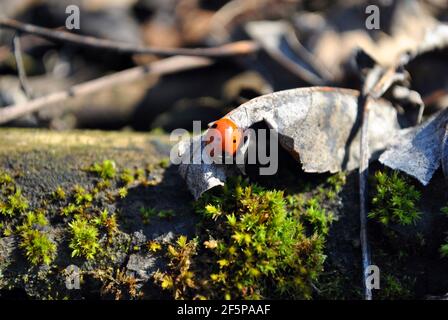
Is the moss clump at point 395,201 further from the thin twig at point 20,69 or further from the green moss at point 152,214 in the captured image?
the thin twig at point 20,69

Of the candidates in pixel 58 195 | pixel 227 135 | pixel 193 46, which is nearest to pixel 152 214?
pixel 58 195

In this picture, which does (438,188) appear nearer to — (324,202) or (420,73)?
(324,202)

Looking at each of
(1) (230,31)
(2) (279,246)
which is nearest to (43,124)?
(1) (230,31)

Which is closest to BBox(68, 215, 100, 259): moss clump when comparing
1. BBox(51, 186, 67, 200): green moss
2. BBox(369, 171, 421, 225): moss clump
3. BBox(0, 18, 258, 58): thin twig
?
BBox(51, 186, 67, 200): green moss

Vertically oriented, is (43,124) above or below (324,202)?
above

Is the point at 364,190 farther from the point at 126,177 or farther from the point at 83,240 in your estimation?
the point at 83,240
